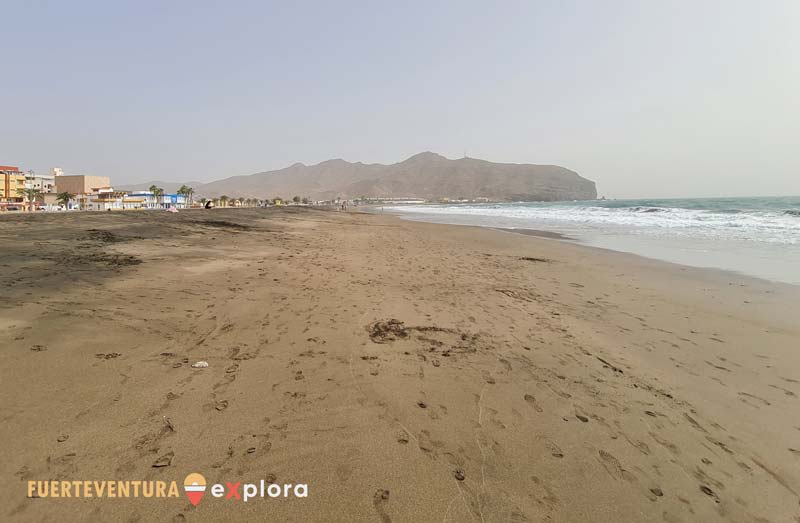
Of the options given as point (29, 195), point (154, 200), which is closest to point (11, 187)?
point (29, 195)

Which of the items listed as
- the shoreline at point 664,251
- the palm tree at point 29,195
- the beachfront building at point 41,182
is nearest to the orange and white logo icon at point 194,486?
the shoreline at point 664,251

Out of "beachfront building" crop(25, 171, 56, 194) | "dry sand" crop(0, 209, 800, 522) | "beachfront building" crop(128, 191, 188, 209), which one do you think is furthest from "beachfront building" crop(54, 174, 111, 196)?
"dry sand" crop(0, 209, 800, 522)

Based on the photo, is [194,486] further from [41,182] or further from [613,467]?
[41,182]

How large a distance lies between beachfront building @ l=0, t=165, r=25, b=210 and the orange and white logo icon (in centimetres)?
7652

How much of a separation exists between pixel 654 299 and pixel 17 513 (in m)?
10.4

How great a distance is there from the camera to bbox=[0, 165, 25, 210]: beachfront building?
184 feet

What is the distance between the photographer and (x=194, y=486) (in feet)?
8.05

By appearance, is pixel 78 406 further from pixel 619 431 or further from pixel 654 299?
pixel 654 299

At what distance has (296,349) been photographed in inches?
185

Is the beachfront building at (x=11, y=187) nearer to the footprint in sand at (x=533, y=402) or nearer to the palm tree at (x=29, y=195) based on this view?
the palm tree at (x=29, y=195)

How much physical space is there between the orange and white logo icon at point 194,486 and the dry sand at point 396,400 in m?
0.05

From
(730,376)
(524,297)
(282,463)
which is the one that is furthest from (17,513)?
(524,297)

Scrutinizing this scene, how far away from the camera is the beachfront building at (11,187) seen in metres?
56.1

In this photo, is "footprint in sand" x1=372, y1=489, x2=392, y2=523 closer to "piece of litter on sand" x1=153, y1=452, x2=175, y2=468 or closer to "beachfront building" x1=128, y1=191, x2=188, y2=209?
"piece of litter on sand" x1=153, y1=452, x2=175, y2=468
